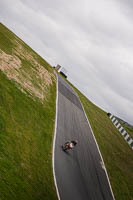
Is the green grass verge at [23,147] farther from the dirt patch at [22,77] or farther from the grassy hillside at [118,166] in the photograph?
the grassy hillside at [118,166]

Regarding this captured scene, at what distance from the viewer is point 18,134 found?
475 inches

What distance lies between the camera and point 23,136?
12273 mm

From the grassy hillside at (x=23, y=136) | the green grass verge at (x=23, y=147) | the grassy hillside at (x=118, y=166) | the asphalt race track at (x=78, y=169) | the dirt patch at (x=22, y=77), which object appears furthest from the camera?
the dirt patch at (x=22, y=77)

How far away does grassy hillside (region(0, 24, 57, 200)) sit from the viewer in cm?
925

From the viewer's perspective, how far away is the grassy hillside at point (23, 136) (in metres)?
9.25

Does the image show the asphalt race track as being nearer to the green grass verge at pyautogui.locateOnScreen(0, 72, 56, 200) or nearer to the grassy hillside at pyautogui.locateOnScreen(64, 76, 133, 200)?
the green grass verge at pyautogui.locateOnScreen(0, 72, 56, 200)

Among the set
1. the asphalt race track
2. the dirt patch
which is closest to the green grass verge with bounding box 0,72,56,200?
the asphalt race track

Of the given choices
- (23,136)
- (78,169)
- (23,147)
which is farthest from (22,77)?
(78,169)

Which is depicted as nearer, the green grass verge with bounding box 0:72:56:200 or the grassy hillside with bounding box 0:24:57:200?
the green grass verge with bounding box 0:72:56:200

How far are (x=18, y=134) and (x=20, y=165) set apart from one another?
2481 millimetres

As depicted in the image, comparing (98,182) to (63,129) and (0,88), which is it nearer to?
(63,129)

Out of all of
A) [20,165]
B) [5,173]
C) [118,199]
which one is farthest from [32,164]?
[118,199]

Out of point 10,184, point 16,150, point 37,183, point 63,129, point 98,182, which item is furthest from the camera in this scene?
point 63,129


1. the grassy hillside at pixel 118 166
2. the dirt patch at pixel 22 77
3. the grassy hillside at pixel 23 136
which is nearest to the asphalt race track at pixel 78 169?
the grassy hillside at pixel 23 136
